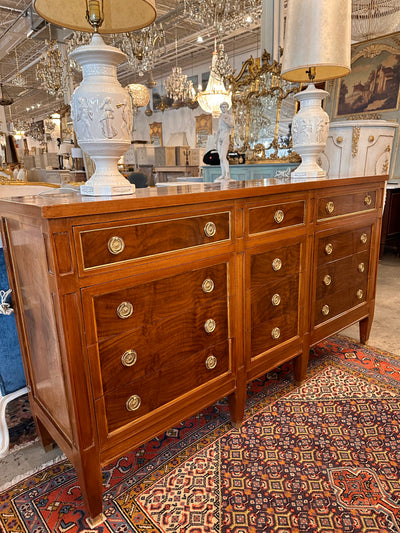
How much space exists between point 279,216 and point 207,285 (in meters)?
0.55

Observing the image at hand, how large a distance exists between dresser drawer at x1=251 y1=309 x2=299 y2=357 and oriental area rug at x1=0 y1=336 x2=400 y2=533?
0.38 m

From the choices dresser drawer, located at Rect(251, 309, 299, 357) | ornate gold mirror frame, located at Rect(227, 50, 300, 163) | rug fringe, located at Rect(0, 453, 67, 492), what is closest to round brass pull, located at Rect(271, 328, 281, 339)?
dresser drawer, located at Rect(251, 309, 299, 357)

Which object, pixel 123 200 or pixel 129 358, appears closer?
pixel 123 200

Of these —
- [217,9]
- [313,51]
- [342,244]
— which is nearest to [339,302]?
[342,244]

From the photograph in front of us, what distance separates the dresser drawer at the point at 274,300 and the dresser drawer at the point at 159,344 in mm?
214

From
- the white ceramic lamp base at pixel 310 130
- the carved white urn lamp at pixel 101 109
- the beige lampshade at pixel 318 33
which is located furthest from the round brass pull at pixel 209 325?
the beige lampshade at pixel 318 33

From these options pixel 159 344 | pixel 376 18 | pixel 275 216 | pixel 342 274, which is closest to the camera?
pixel 159 344

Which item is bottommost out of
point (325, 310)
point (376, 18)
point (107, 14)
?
point (325, 310)

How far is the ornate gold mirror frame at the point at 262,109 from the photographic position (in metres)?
3.65

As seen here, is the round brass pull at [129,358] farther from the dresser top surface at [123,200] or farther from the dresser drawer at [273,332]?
the dresser drawer at [273,332]

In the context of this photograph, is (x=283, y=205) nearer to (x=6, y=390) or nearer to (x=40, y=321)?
(x=40, y=321)

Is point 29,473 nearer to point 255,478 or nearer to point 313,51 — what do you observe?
point 255,478

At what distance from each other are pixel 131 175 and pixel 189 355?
5.12 metres

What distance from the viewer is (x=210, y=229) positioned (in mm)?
1491
